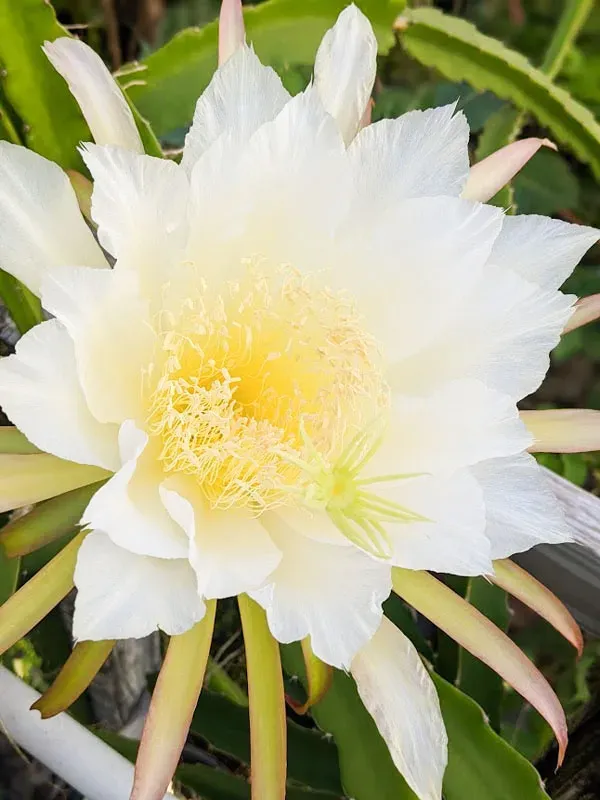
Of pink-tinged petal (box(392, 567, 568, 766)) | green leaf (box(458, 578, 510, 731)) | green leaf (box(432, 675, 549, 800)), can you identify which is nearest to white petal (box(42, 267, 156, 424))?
pink-tinged petal (box(392, 567, 568, 766))

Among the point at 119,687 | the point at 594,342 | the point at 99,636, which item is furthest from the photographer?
the point at 594,342

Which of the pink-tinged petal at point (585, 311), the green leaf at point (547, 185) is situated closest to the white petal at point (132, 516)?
the pink-tinged petal at point (585, 311)

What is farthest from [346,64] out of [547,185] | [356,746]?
[547,185]

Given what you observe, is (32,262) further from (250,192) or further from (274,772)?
(274,772)

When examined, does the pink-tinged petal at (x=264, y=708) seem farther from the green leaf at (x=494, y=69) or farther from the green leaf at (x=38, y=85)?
the green leaf at (x=494, y=69)

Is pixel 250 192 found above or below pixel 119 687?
above

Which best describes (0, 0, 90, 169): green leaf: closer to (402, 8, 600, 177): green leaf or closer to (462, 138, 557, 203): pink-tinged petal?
(462, 138, 557, 203): pink-tinged petal

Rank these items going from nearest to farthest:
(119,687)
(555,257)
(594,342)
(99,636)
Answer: (99,636)
(555,257)
(119,687)
(594,342)

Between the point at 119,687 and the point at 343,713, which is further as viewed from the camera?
the point at 119,687

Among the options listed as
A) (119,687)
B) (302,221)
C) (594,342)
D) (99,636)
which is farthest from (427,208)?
(594,342)
